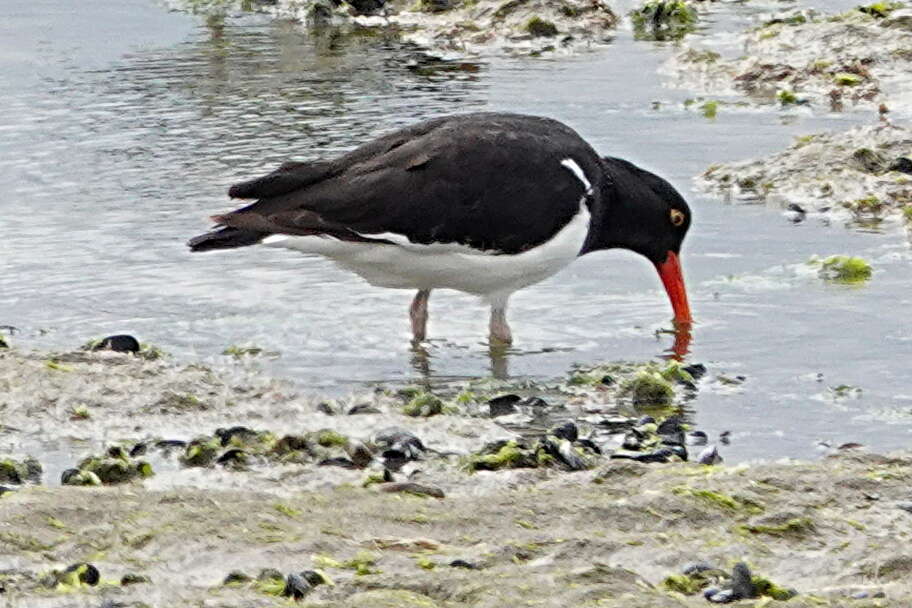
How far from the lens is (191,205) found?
1088cm

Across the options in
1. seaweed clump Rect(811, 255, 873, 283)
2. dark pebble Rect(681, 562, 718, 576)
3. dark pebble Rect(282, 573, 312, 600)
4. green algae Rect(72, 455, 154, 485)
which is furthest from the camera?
seaweed clump Rect(811, 255, 873, 283)

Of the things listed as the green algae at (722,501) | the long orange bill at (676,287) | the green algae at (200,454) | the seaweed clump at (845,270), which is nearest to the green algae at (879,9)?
the seaweed clump at (845,270)

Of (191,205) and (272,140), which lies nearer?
(191,205)

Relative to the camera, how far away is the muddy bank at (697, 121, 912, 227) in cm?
1066

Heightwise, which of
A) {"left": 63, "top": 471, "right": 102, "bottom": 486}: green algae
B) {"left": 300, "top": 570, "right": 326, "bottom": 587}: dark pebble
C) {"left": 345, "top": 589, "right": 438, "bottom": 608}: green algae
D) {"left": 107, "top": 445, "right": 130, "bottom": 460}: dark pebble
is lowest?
{"left": 107, "top": 445, "right": 130, "bottom": 460}: dark pebble

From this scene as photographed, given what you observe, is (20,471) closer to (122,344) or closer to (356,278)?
(122,344)

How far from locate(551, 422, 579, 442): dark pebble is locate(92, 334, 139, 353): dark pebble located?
218cm

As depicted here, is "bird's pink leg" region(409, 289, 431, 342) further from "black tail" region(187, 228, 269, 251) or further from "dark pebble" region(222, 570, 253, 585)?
"dark pebble" region(222, 570, 253, 585)

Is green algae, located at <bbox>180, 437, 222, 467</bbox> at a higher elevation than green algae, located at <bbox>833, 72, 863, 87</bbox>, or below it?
below

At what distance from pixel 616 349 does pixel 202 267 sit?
2.47 m

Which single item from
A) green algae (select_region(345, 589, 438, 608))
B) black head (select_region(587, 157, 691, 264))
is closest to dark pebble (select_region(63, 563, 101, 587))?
green algae (select_region(345, 589, 438, 608))

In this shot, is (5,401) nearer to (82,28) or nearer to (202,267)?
(202,267)

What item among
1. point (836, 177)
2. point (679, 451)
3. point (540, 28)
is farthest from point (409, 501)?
point (540, 28)

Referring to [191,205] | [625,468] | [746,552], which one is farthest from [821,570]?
[191,205]
